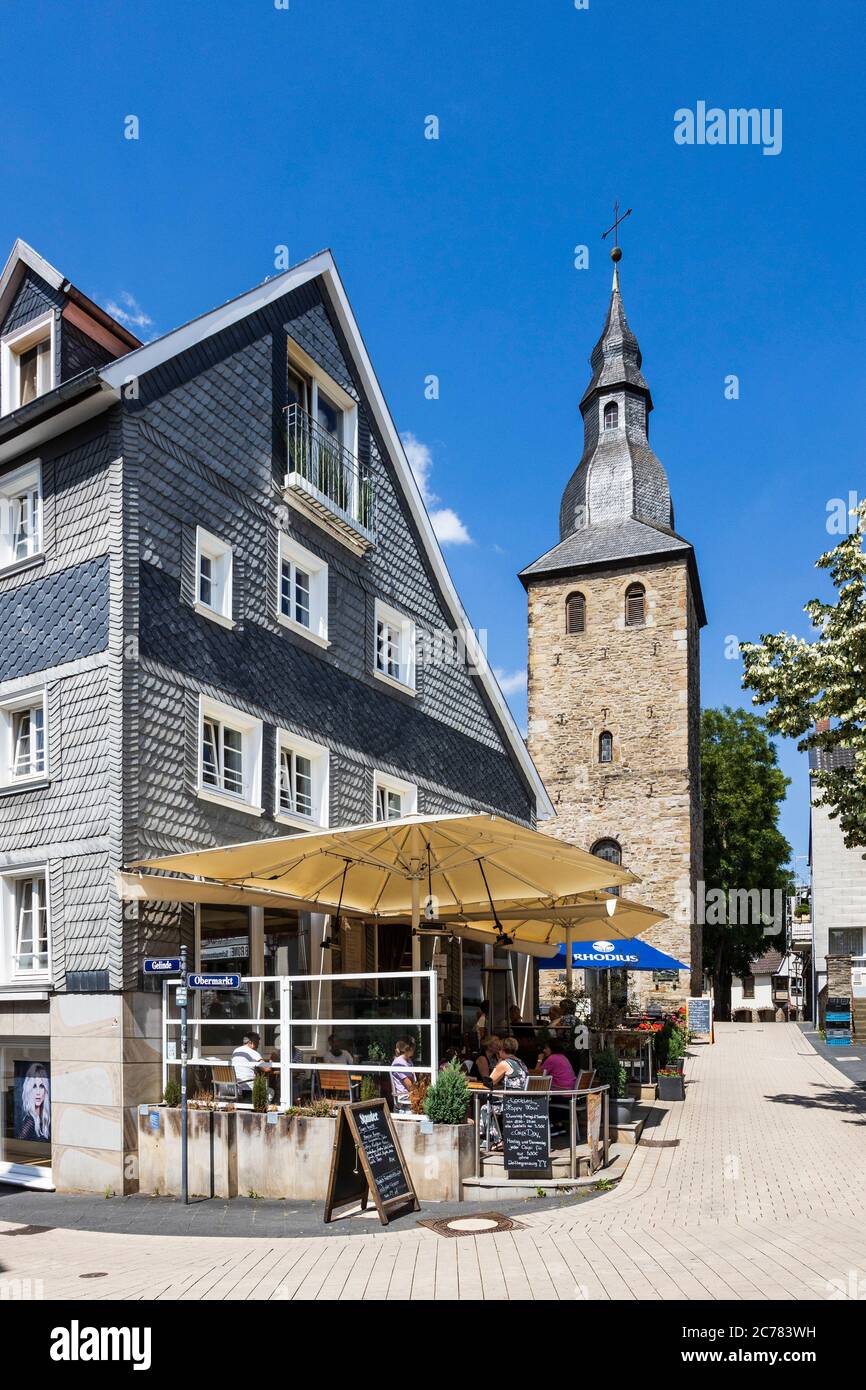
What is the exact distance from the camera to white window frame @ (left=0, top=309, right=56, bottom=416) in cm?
1642

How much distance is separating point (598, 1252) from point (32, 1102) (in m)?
8.19

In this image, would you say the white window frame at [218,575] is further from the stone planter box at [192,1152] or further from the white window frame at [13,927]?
the stone planter box at [192,1152]

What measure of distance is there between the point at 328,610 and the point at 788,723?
7.05 m

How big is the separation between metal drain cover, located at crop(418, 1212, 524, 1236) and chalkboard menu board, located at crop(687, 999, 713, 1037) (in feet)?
80.7

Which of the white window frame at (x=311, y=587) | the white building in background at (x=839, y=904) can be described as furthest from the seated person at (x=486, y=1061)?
the white building in background at (x=839, y=904)

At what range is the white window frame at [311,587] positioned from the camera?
58.5 ft

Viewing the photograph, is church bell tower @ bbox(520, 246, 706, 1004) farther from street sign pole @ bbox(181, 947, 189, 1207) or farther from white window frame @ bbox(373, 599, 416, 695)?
street sign pole @ bbox(181, 947, 189, 1207)

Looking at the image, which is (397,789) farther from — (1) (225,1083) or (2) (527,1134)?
(2) (527,1134)

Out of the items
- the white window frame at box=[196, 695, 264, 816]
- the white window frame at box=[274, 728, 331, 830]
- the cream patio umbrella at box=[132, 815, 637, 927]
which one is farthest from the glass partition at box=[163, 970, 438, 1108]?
the white window frame at box=[274, 728, 331, 830]

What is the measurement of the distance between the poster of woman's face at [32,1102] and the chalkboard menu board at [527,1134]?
18.8ft

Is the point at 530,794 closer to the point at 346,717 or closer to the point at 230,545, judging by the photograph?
the point at 346,717

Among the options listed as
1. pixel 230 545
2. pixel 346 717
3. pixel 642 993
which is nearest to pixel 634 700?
pixel 642 993

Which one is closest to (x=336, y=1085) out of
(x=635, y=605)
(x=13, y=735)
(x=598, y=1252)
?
(x=598, y=1252)

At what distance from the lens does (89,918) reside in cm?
1383
